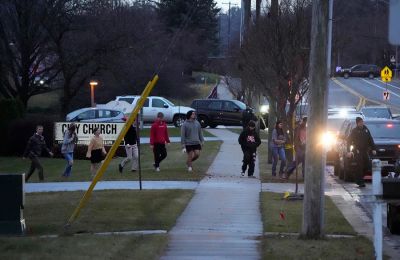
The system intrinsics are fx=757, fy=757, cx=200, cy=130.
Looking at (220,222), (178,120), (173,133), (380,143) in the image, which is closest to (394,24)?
(220,222)

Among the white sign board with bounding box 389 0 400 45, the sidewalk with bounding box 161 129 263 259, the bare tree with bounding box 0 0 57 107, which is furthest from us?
the bare tree with bounding box 0 0 57 107

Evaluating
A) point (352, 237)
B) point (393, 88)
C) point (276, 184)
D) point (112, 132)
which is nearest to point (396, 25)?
point (352, 237)

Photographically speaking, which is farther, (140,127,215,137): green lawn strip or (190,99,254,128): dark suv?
(190,99,254,128): dark suv

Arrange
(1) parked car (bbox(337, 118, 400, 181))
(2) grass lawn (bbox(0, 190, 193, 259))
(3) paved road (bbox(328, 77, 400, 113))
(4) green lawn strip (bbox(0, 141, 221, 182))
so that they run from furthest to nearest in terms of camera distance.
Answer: (3) paved road (bbox(328, 77, 400, 113)), (1) parked car (bbox(337, 118, 400, 181)), (4) green lawn strip (bbox(0, 141, 221, 182)), (2) grass lawn (bbox(0, 190, 193, 259))

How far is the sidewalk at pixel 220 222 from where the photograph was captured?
985cm

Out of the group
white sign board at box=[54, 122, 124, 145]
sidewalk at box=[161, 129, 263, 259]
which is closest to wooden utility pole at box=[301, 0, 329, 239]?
sidewalk at box=[161, 129, 263, 259]

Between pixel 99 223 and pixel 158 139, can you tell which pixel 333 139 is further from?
pixel 99 223

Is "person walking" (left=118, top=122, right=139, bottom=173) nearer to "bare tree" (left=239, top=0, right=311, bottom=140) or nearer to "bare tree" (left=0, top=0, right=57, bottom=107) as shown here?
"bare tree" (left=239, top=0, right=311, bottom=140)

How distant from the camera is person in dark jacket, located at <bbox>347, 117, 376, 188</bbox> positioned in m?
A: 18.3

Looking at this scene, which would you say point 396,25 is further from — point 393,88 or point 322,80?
point 393,88

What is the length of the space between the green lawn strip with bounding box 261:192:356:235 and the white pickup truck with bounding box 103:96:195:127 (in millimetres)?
26936

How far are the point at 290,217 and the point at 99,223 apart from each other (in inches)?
130

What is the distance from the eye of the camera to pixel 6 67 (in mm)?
40000

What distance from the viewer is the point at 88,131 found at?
31031 mm
